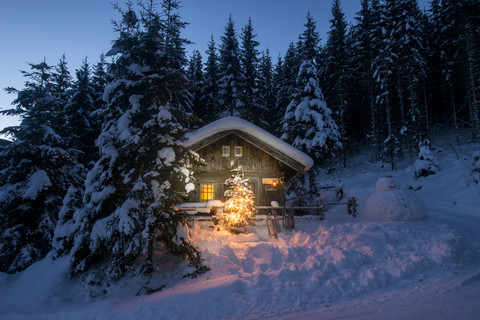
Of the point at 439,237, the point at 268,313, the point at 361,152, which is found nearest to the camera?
the point at 268,313

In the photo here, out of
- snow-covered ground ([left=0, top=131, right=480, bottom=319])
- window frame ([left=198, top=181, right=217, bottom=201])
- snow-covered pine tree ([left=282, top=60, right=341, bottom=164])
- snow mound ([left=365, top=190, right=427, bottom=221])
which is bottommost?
snow-covered ground ([left=0, top=131, right=480, bottom=319])

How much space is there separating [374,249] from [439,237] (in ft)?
8.55

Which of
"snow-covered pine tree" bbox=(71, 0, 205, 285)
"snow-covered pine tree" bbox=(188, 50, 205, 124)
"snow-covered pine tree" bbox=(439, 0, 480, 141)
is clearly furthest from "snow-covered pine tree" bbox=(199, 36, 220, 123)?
"snow-covered pine tree" bbox=(439, 0, 480, 141)

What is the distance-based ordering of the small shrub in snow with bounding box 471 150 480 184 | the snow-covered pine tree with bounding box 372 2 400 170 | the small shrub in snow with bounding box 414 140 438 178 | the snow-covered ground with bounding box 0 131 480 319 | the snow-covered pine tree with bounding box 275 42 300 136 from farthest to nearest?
the snow-covered pine tree with bounding box 275 42 300 136, the snow-covered pine tree with bounding box 372 2 400 170, the small shrub in snow with bounding box 414 140 438 178, the small shrub in snow with bounding box 471 150 480 184, the snow-covered ground with bounding box 0 131 480 319

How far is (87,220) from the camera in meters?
7.57

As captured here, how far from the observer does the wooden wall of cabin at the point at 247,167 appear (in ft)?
48.0

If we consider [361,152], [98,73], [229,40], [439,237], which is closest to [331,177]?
[361,152]

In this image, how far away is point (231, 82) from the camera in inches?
990

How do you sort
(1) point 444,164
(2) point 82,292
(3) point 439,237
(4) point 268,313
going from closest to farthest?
(4) point 268,313
(2) point 82,292
(3) point 439,237
(1) point 444,164

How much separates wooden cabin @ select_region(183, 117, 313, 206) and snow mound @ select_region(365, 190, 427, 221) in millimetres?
4010

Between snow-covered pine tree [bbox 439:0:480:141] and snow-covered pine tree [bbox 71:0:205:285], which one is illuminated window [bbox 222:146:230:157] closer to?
snow-covered pine tree [bbox 71:0:205:285]

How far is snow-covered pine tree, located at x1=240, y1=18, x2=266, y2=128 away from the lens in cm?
2663

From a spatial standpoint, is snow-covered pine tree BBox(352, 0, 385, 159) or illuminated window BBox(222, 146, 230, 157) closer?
illuminated window BBox(222, 146, 230, 157)

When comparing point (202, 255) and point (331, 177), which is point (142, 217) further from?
point (331, 177)
